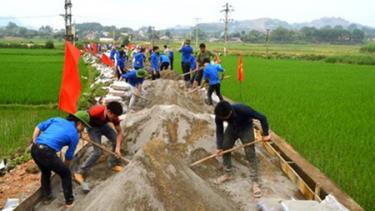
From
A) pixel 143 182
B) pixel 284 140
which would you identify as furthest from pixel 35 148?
pixel 284 140

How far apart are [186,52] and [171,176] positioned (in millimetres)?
10077

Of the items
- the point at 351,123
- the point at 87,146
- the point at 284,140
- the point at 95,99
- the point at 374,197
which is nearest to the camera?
the point at 374,197

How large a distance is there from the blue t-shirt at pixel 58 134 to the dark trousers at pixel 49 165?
67 mm

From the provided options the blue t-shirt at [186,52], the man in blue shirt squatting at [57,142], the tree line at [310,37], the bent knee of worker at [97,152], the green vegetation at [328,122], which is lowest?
the green vegetation at [328,122]

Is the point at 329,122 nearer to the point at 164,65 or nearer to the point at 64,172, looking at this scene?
the point at 64,172

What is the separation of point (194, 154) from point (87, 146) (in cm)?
175

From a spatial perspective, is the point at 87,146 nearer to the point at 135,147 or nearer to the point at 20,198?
the point at 135,147

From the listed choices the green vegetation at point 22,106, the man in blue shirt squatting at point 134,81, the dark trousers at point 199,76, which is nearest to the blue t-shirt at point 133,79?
the man in blue shirt squatting at point 134,81

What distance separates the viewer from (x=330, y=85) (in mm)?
17594

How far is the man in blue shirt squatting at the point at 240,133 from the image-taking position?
5617 millimetres

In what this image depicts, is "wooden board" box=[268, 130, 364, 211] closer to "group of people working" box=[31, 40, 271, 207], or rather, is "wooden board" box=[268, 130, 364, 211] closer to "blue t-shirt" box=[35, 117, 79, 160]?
"group of people working" box=[31, 40, 271, 207]

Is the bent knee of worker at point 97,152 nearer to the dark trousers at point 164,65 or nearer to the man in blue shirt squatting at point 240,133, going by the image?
the man in blue shirt squatting at point 240,133

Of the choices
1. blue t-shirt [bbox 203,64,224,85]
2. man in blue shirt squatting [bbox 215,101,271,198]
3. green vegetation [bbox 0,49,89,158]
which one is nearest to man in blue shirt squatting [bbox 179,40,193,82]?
blue t-shirt [bbox 203,64,224,85]

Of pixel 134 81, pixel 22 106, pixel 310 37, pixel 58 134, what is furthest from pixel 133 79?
pixel 310 37
